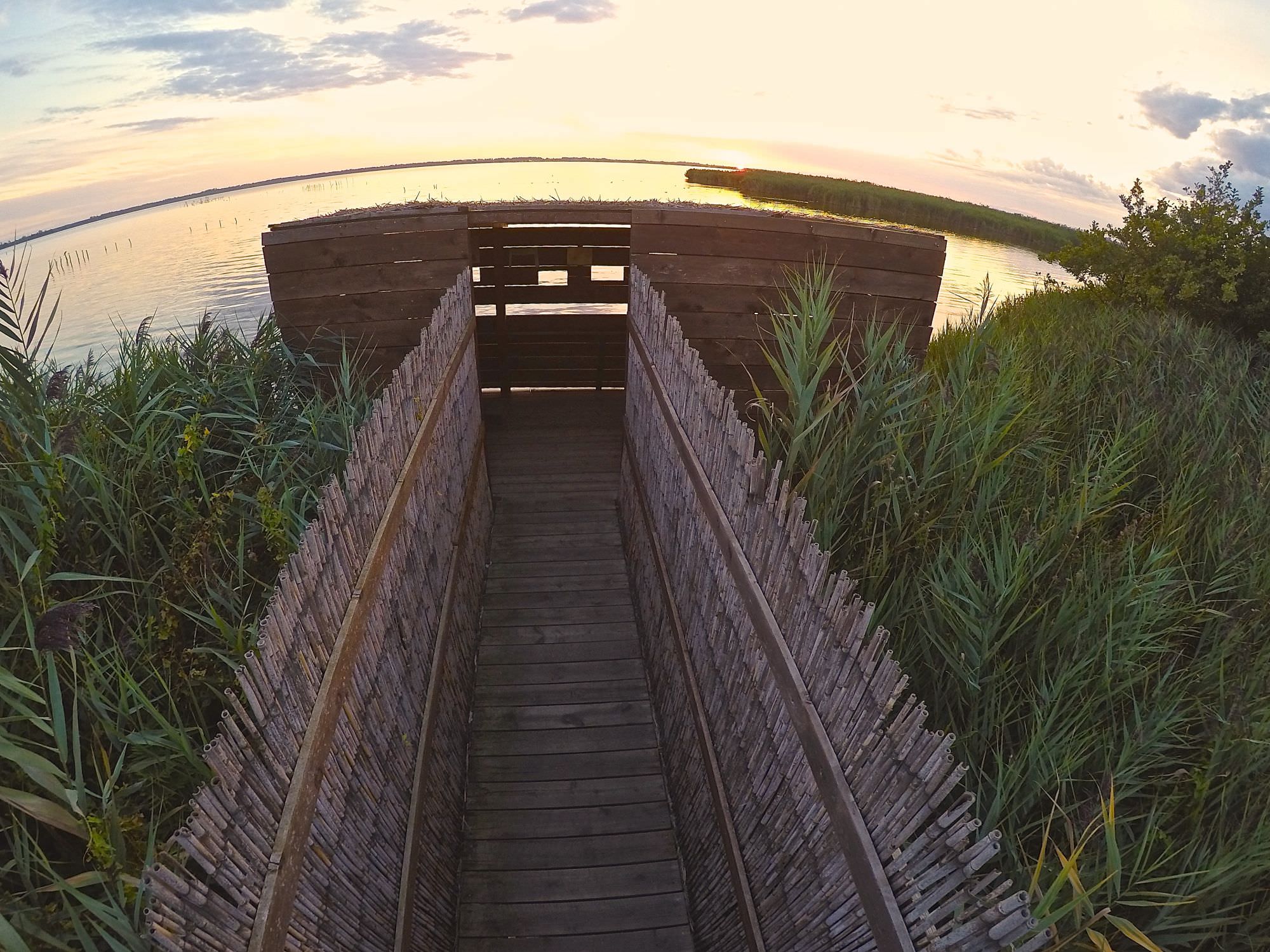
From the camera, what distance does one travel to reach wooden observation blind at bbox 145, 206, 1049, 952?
1.60m

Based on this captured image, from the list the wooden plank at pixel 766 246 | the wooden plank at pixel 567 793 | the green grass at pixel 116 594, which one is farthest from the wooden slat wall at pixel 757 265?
the wooden plank at pixel 567 793

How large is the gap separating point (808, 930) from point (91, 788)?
209 centimetres

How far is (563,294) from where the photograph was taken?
7277mm

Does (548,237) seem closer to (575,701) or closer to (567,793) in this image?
(575,701)

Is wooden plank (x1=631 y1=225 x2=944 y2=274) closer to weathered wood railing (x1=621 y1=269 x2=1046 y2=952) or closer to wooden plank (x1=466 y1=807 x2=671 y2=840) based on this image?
weathered wood railing (x1=621 y1=269 x2=1046 y2=952)

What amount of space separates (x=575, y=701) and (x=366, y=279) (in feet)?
12.2

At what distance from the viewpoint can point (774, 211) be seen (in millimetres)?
5715

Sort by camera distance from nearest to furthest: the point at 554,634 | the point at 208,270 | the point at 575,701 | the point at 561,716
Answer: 1. the point at 561,716
2. the point at 575,701
3. the point at 554,634
4. the point at 208,270

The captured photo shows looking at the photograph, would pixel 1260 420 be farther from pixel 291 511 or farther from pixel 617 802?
pixel 291 511

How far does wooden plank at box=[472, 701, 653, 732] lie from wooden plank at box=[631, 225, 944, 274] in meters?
3.61

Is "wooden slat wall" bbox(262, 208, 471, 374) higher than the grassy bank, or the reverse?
"wooden slat wall" bbox(262, 208, 471, 374)

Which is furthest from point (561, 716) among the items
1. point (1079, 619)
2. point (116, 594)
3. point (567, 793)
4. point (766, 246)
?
point (766, 246)

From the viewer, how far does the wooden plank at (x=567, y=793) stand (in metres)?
3.46

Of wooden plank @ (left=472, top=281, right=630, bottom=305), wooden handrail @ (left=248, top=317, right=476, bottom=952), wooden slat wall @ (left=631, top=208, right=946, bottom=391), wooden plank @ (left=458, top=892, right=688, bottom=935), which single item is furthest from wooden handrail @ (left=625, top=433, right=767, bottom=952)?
wooden plank @ (left=472, top=281, right=630, bottom=305)
